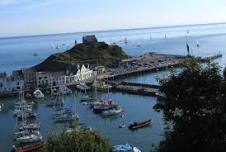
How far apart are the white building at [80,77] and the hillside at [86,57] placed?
849 centimetres

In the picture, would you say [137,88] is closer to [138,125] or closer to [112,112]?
[112,112]

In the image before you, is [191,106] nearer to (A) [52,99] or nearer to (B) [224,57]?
(A) [52,99]

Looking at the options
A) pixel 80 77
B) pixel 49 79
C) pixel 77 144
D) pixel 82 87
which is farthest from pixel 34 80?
pixel 77 144

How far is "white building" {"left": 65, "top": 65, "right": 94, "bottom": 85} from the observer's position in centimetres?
5444

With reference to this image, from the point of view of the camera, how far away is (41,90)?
5209 cm

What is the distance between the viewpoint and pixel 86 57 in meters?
77.1

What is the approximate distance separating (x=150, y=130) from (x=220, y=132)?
64.3ft

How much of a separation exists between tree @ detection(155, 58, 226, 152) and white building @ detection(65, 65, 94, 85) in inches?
1690

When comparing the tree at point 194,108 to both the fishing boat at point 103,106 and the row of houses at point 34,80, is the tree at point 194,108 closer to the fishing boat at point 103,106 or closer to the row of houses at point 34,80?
the fishing boat at point 103,106

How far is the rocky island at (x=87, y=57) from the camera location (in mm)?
68688

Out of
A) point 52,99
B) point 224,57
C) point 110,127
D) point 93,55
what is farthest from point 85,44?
point 110,127

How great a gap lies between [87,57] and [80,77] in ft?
71.0

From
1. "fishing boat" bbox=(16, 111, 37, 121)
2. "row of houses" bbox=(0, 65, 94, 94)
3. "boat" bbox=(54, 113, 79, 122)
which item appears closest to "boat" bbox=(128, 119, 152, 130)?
"boat" bbox=(54, 113, 79, 122)

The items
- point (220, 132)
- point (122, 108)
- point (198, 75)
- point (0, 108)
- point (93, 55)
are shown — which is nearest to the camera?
point (220, 132)
